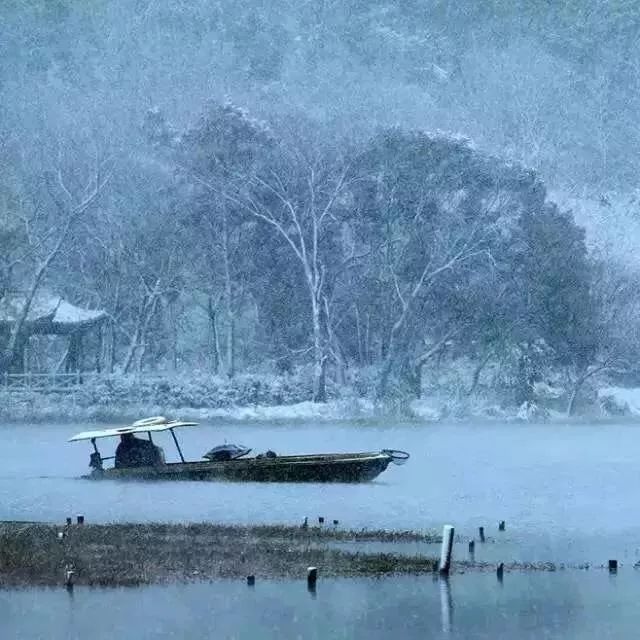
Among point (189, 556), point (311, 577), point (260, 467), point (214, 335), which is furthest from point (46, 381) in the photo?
point (311, 577)

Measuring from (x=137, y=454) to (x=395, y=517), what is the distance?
920cm

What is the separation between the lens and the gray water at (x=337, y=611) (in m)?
20.5

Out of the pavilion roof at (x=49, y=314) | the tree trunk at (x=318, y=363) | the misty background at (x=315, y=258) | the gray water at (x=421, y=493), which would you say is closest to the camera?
the gray water at (x=421, y=493)

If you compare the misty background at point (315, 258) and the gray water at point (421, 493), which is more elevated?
the misty background at point (315, 258)

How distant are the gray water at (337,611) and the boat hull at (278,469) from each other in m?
15.1

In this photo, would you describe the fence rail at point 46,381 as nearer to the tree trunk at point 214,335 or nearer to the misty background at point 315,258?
the misty background at point 315,258

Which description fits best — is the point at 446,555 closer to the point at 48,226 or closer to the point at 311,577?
the point at 311,577

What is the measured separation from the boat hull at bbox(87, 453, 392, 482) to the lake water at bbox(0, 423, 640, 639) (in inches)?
11.2

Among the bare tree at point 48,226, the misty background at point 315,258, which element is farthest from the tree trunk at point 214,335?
the bare tree at point 48,226

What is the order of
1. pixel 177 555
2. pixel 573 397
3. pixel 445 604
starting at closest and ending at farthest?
pixel 445 604, pixel 177 555, pixel 573 397

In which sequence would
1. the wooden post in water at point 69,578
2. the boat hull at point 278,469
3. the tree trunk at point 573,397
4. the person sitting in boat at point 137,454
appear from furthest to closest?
the tree trunk at point 573,397
the person sitting in boat at point 137,454
the boat hull at point 278,469
the wooden post in water at point 69,578

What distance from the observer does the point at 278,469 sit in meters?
39.1

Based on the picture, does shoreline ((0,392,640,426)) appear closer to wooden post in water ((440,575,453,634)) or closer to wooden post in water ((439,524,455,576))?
wooden post in water ((439,524,455,576))

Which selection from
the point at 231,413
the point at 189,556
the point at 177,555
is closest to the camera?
the point at 189,556
